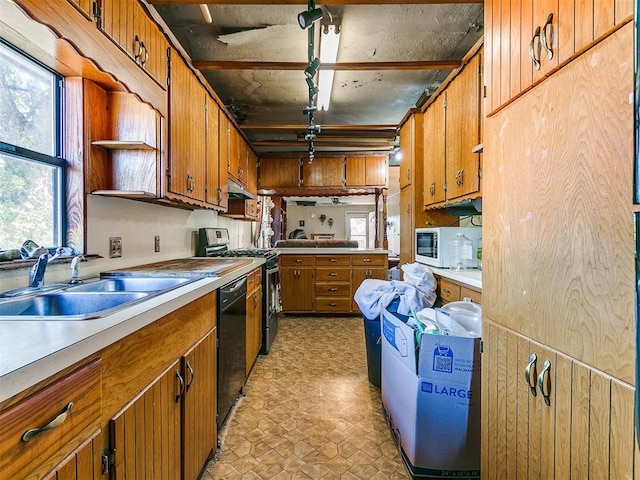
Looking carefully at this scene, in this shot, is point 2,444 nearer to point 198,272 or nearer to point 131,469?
point 131,469

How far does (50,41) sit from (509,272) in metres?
1.93

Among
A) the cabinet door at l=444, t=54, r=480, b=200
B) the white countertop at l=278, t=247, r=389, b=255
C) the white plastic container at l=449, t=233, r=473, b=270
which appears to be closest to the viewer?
the cabinet door at l=444, t=54, r=480, b=200

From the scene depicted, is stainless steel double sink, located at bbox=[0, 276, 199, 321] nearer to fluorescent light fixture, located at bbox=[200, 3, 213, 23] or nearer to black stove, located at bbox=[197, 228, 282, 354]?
black stove, located at bbox=[197, 228, 282, 354]

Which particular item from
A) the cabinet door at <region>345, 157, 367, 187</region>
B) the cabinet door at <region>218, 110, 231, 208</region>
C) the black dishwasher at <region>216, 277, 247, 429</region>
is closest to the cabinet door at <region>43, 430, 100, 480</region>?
the black dishwasher at <region>216, 277, 247, 429</region>

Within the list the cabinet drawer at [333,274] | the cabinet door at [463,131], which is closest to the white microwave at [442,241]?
the cabinet door at [463,131]

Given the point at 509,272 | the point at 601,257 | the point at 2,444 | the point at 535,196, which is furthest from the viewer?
the point at 509,272

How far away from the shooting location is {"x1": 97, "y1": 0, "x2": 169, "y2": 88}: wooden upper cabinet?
130 centimetres

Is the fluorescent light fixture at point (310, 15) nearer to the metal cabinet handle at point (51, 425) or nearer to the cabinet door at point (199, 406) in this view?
the cabinet door at point (199, 406)

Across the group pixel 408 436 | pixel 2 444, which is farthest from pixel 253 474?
pixel 2 444

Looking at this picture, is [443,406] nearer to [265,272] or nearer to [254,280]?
[254,280]

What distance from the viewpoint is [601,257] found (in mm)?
786

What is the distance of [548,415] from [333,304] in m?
3.62

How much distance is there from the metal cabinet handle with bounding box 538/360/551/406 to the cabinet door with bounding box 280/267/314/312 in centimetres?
367

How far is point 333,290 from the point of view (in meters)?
4.54
